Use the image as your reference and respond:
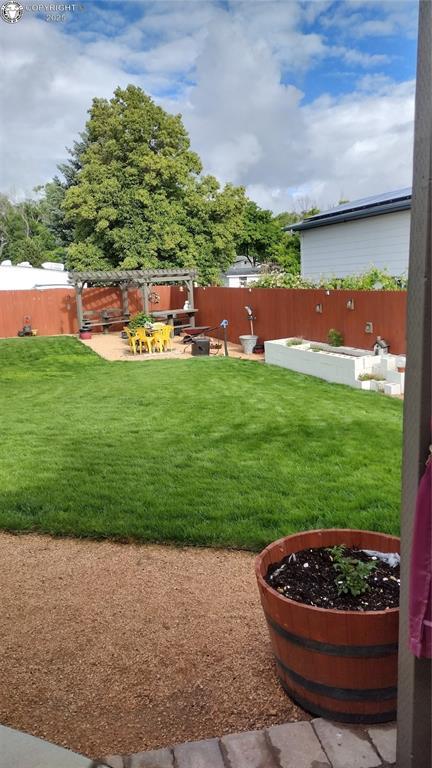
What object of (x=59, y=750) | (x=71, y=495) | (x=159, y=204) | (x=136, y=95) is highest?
(x=136, y=95)

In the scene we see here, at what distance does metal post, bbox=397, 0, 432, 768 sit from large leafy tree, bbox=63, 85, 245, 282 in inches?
822

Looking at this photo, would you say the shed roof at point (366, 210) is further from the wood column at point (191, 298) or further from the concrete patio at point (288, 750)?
the concrete patio at point (288, 750)

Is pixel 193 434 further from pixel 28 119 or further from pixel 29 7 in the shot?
pixel 29 7

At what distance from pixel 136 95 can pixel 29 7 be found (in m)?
19.6

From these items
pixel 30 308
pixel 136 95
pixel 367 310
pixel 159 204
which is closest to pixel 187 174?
pixel 159 204

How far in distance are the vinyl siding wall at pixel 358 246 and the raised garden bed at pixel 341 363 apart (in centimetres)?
350

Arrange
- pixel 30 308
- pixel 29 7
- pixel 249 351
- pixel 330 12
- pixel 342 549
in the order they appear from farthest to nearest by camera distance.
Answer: pixel 30 308 → pixel 249 351 → pixel 29 7 → pixel 330 12 → pixel 342 549

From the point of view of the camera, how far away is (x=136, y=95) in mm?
21219

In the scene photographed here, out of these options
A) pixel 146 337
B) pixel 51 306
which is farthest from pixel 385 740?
pixel 51 306

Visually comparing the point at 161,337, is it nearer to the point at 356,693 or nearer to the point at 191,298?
the point at 191,298

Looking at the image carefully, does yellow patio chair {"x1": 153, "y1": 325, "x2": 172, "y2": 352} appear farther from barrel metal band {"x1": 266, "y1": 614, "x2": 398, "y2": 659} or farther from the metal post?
the metal post

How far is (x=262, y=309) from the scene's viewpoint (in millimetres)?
14805

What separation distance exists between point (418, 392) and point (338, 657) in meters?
1.06

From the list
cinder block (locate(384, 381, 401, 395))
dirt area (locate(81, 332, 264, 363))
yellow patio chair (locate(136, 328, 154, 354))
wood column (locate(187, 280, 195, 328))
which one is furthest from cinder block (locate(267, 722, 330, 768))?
wood column (locate(187, 280, 195, 328))
